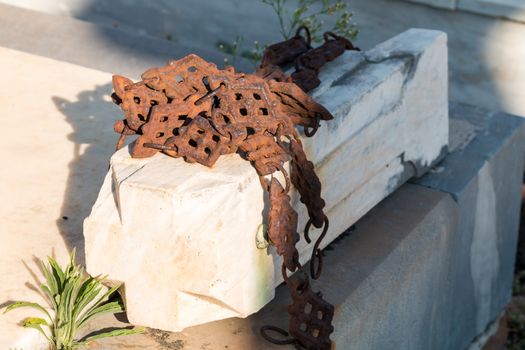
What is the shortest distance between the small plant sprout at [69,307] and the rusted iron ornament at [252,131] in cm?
33

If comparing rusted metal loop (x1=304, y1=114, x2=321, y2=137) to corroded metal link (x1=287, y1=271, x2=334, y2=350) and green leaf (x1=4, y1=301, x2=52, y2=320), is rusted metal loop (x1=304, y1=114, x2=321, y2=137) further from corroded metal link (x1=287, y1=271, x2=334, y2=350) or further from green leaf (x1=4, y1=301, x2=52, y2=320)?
green leaf (x1=4, y1=301, x2=52, y2=320)

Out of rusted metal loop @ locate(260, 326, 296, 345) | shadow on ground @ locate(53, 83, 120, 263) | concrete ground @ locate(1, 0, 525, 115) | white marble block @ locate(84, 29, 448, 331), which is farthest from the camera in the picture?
concrete ground @ locate(1, 0, 525, 115)

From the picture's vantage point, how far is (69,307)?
2.28 m

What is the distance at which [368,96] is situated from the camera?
2730mm

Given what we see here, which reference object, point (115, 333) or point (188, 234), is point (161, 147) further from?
point (115, 333)

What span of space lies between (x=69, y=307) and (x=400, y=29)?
10.9 feet

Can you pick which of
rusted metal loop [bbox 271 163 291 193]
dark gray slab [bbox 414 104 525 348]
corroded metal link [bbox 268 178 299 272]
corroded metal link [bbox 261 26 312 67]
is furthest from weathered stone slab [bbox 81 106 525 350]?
corroded metal link [bbox 261 26 312 67]

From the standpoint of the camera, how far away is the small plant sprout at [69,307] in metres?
2.27

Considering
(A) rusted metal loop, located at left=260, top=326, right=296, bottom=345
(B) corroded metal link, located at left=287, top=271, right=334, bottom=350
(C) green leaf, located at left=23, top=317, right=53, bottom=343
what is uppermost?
(C) green leaf, located at left=23, top=317, right=53, bottom=343

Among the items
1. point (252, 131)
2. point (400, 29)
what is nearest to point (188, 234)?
point (252, 131)

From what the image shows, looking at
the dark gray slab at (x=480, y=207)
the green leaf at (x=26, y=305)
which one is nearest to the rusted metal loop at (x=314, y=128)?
the green leaf at (x=26, y=305)

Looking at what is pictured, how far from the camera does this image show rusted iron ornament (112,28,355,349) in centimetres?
225

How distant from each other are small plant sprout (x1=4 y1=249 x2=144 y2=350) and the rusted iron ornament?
0.33 metres

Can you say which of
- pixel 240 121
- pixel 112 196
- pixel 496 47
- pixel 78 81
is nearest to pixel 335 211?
pixel 240 121
